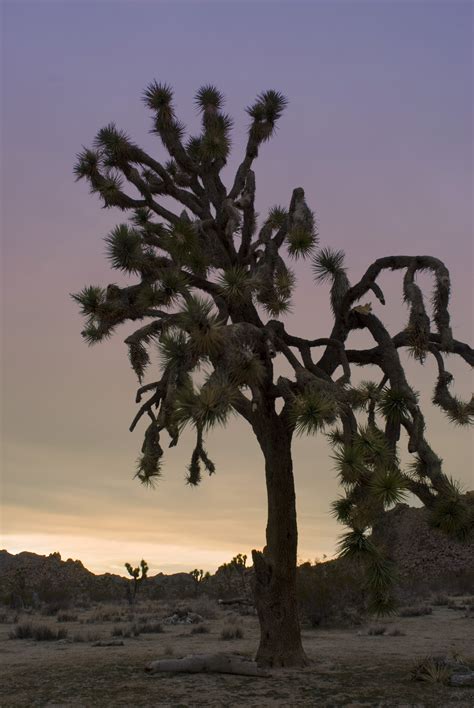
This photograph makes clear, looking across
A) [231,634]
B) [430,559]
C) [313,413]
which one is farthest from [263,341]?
[430,559]

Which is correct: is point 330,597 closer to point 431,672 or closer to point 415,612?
point 415,612

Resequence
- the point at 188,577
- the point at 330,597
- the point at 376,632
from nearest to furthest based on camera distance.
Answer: the point at 376,632
the point at 330,597
the point at 188,577

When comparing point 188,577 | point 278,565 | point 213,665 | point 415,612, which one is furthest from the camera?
point 188,577

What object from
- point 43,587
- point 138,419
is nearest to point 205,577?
point 43,587

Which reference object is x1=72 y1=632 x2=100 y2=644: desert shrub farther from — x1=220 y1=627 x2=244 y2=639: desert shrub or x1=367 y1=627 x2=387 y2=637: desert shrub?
x1=367 y1=627 x2=387 y2=637: desert shrub

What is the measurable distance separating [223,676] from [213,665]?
0.30 meters

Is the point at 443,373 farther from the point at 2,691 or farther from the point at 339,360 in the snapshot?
the point at 2,691

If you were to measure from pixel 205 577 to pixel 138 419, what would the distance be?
2895 cm

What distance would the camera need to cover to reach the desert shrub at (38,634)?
18.8 meters

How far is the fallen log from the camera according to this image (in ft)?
38.5

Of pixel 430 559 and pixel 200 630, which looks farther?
pixel 430 559

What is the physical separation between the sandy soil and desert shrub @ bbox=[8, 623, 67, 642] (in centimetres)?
27

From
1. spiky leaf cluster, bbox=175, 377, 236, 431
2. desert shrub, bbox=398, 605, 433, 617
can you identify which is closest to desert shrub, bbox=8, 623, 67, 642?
desert shrub, bbox=398, 605, 433, 617

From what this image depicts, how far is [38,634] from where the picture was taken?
18.8 metres
